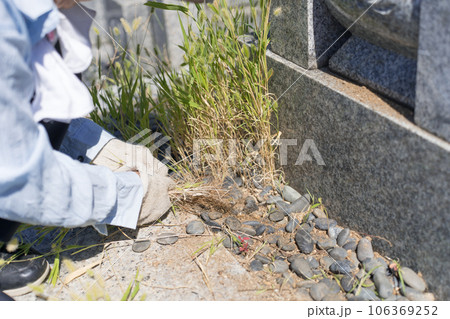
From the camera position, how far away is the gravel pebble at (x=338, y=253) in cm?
176

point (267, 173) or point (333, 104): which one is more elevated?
point (333, 104)

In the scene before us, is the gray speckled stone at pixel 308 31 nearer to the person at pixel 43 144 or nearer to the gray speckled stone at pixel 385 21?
the gray speckled stone at pixel 385 21

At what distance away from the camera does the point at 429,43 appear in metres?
1.36

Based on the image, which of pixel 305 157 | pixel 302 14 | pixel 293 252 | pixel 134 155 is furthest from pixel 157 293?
pixel 302 14

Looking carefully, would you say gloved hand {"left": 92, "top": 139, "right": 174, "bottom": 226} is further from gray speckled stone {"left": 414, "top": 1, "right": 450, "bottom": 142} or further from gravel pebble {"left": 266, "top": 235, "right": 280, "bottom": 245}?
gray speckled stone {"left": 414, "top": 1, "right": 450, "bottom": 142}

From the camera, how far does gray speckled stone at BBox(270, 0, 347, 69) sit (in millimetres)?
1843

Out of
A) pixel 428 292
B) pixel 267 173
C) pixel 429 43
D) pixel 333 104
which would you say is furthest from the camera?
pixel 267 173

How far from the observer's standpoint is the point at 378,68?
165cm

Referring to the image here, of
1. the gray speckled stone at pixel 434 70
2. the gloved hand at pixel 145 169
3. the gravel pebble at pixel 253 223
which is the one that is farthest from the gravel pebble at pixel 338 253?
the gloved hand at pixel 145 169

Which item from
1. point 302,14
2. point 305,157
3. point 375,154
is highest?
point 302,14

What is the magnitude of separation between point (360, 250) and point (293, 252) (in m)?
0.25

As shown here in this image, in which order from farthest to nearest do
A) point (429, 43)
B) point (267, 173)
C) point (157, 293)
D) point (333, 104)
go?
point (267, 173) → point (333, 104) → point (157, 293) → point (429, 43)

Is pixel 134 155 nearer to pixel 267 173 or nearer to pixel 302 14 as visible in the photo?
pixel 267 173

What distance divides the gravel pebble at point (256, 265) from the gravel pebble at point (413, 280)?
495 mm
